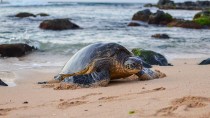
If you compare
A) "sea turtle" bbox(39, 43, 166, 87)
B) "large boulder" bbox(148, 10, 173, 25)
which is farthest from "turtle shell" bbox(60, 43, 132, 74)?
"large boulder" bbox(148, 10, 173, 25)

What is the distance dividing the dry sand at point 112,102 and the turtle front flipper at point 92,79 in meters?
0.20

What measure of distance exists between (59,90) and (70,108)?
1.46 m

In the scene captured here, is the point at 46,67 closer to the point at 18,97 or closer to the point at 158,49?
the point at 18,97

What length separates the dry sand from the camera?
368 cm

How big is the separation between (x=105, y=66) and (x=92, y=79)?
0.37m

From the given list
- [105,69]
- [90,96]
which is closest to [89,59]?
[105,69]

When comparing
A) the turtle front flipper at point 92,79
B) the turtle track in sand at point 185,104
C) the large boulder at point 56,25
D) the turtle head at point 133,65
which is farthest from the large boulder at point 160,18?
the turtle track in sand at point 185,104

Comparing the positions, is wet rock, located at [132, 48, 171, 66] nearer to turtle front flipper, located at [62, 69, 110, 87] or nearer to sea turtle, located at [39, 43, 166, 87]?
sea turtle, located at [39, 43, 166, 87]

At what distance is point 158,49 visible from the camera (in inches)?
530

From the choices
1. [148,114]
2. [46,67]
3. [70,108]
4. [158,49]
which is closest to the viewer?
[148,114]

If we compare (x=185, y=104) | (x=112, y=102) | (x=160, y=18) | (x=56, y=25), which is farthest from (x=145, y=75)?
(x=160, y=18)

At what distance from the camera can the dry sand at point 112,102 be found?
12.1 feet

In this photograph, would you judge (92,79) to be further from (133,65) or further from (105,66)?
(133,65)

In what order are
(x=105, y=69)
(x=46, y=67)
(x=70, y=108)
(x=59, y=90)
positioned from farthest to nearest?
(x=46, y=67) → (x=105, y=69) → (x=59, y=90) → (x=70, y=108)
